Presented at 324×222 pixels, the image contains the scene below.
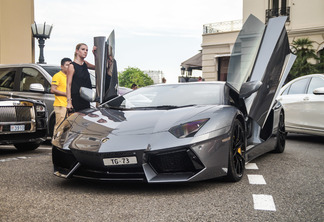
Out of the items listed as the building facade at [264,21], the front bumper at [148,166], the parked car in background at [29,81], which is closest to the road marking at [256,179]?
the front bumper at [148,166]

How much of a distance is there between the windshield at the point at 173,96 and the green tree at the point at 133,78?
120753mm

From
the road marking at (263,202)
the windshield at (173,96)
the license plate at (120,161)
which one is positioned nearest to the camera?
the road marking at (263,202)

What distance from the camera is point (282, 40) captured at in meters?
6.17

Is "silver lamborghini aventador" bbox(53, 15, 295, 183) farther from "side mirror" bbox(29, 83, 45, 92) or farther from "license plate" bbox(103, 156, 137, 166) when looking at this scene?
"side mirror" bbox(29, 83, 45, 92)

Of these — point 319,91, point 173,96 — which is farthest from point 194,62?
point 173,96

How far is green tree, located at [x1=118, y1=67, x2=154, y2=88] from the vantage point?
128 meters

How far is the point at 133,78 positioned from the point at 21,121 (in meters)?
121

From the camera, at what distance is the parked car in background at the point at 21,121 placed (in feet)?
23.8

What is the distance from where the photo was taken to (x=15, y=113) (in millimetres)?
7395

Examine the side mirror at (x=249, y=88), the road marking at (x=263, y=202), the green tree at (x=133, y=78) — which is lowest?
the green tree at (x=133, y=78)

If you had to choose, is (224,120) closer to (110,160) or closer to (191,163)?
(191,163)

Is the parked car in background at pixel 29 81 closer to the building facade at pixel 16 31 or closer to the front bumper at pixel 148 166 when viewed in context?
the front bumper at pixel 148 166

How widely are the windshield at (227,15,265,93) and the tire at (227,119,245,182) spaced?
0.59 meters

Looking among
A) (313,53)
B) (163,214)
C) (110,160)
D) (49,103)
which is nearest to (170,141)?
(110,160)
